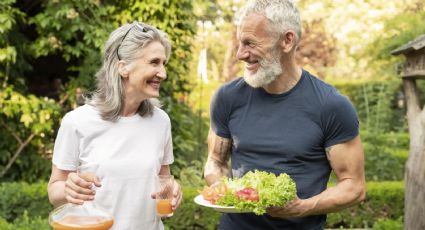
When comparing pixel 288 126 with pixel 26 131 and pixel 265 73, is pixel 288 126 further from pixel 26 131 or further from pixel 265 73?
pixel 26 131

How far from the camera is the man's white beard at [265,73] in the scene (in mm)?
2561

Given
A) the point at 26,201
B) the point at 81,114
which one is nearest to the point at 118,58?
the point at 81,114

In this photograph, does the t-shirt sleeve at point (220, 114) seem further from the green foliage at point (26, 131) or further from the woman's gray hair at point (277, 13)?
the green foliage at point (26, 131)

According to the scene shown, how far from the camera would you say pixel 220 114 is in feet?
9.09

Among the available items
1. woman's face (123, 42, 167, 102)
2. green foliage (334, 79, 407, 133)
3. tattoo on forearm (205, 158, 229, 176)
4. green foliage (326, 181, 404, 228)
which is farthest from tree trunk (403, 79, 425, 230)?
green foliage (334, 79, 407, 133)

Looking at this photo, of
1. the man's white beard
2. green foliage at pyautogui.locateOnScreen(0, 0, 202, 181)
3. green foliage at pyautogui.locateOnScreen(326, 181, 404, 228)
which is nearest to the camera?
the man's white beard

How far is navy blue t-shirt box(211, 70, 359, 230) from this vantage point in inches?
98.7

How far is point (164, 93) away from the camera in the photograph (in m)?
7.88

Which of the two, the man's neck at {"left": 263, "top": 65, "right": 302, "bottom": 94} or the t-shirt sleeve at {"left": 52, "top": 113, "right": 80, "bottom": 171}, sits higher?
the man's neck at {"left": 263, "top": 65, "right": 302, "bottom": 94}

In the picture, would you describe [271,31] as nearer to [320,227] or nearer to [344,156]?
[344,156]

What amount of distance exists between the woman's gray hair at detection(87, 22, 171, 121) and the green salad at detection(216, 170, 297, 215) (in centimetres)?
56

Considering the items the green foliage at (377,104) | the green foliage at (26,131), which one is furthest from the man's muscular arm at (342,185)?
the green foliage at (377,104)

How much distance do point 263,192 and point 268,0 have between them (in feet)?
2.81

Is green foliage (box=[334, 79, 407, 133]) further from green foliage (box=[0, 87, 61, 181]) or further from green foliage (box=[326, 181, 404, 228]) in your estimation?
green foliage (box=[0, 87, 61, 181])
